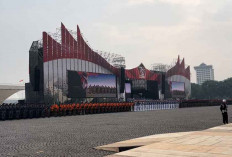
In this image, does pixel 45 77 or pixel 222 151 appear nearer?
pixel 222 151

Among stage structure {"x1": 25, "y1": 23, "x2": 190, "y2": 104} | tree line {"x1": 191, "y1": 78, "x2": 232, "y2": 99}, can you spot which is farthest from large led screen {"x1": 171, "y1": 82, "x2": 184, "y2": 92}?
tree line {"x1": 191, "y1": 78, "x2": 232, "y2": 99}

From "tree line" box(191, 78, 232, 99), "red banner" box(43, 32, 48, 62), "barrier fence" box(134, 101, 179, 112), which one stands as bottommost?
"barrier fence" box(134, 101, 179, 112)

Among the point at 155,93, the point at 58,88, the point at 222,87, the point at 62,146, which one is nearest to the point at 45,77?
the point at 58,88

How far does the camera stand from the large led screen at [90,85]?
41.2m

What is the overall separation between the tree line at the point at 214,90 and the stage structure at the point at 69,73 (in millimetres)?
87399

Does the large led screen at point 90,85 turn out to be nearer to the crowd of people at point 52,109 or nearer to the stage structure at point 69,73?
the stage structure at point 69,73

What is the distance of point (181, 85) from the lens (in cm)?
7112

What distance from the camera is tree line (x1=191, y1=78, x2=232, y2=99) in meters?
130

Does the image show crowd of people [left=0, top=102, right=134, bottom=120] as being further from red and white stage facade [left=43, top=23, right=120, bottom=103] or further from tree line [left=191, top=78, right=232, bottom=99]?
tree line [left=191, top=78, right=232, bottom=99]

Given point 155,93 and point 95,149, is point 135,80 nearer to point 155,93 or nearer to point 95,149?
point 155,93

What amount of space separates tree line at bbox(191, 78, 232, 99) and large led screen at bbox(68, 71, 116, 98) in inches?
3590

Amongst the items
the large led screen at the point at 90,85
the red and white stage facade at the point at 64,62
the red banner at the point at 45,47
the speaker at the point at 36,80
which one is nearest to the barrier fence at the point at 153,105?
the large led screen at the point at 90,85

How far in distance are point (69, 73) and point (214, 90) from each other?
4076 inches

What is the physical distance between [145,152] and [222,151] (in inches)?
61.6
